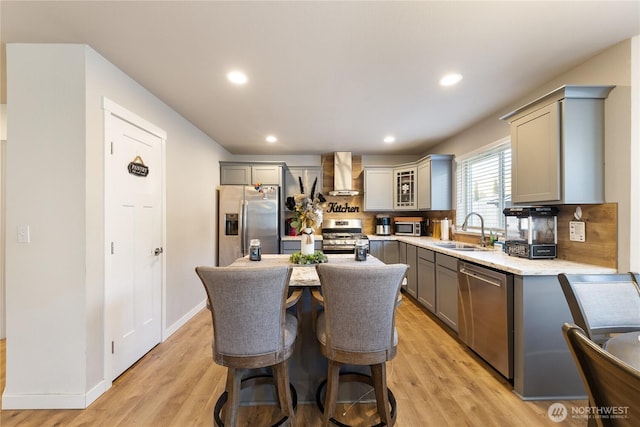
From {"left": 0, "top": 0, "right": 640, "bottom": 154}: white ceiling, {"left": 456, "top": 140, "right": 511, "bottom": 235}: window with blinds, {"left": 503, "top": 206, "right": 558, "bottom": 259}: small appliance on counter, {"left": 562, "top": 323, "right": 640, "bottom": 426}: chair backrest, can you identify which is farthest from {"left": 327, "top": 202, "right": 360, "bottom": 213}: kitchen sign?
{"left": 562, "top": 323, "right": 640, "bottom": 426}: chair backrest

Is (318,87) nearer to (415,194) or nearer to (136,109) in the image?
(136,109)

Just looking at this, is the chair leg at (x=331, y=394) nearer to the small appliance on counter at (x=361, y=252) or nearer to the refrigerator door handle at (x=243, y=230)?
the small appliance on counter at (x=361, y=252)

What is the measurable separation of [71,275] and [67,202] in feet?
1.68

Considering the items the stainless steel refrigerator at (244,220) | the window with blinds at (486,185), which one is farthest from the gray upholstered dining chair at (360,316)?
the stainless steel refrigerator at (244,220)

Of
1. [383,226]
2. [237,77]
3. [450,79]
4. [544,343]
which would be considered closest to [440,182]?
[383,226]

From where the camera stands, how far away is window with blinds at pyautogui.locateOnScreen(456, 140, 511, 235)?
290 centimetres

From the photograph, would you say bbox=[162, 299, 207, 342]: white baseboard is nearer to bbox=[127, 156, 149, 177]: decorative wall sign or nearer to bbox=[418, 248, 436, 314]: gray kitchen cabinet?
bbox=[127, 156, 149, 177]: decorative wall sign

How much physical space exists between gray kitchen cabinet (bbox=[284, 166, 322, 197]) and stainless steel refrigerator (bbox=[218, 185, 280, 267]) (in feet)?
2.45

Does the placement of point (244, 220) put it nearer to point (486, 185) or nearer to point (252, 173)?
point (252, 173)

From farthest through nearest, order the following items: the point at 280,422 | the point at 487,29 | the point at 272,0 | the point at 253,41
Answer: the point at 253,41 < the point at 487,29 < the point at 280,422 < the point at 272,0

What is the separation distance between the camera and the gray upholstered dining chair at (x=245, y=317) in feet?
4.19

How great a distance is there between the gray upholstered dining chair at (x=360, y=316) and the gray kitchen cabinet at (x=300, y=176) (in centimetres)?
361

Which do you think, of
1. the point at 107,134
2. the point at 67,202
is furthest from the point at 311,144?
the point at 67,202

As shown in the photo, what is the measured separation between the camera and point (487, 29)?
160 cm
